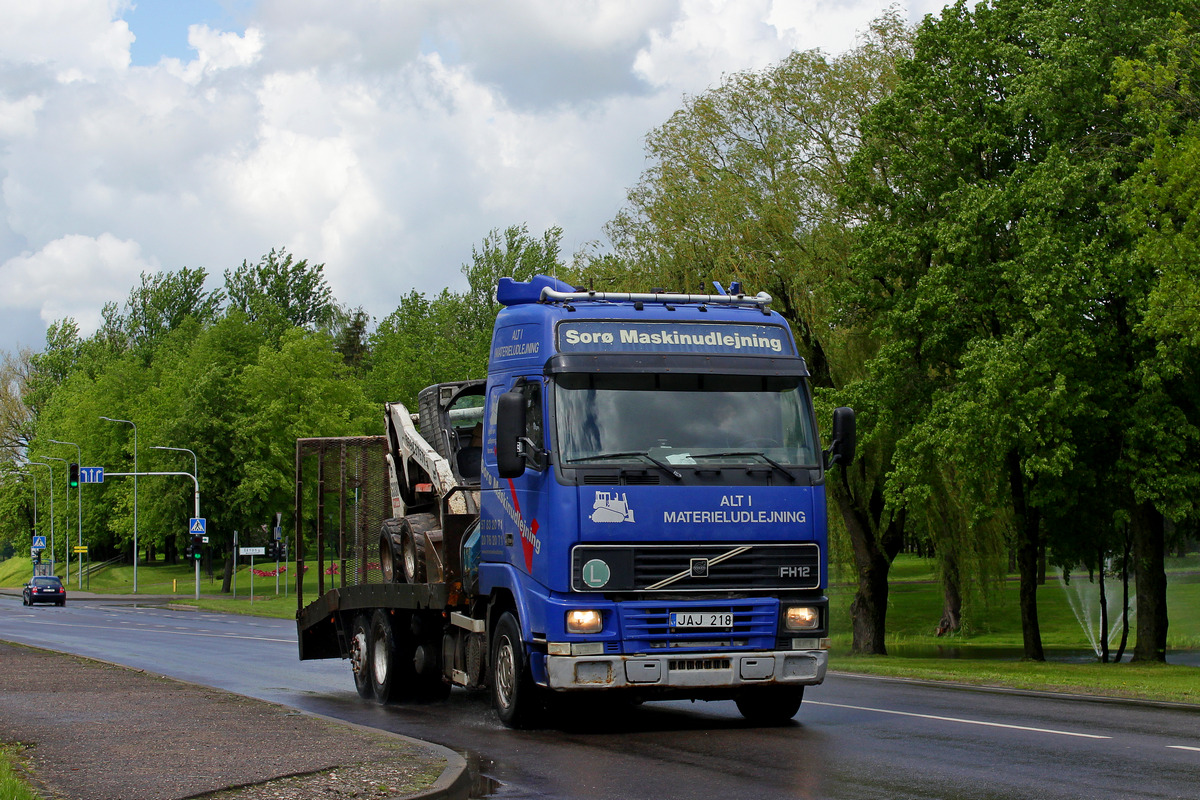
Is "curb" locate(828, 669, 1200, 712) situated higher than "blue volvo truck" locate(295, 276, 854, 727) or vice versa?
"blue volvo truck" locate(295, 276, 854, 727)

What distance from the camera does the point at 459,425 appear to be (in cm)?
1546

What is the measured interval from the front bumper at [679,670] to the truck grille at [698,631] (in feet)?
0.19

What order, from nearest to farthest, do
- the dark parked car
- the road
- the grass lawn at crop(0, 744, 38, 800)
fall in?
the grass lawn at crop(0, 744, 38, 800)
the road
the dark parked car

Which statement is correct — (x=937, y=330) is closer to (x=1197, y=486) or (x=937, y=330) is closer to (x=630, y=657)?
(x=1197, y=486)

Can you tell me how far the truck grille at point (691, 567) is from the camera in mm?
11531

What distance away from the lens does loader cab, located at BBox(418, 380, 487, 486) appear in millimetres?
15070

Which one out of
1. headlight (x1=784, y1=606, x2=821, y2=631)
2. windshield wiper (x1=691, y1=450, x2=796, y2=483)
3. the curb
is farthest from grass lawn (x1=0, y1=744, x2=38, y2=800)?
the curb

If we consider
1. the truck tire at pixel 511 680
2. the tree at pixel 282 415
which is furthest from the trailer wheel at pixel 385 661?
the tree at pixel 282 415

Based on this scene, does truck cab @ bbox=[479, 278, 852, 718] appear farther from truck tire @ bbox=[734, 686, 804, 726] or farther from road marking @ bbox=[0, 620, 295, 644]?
road marking @ bbox=[0, 620, 295, 644]

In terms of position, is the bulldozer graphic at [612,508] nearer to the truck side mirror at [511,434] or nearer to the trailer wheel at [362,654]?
the truck side mirror at [511,434]

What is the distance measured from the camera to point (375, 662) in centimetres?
1616

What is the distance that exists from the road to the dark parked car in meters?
46.3

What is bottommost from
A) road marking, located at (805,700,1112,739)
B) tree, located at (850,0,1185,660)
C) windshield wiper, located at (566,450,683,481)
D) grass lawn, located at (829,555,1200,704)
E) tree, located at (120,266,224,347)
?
grass lawn, located at (829,555,1200,704)

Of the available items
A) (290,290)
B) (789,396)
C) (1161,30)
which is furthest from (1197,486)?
(290,290)
